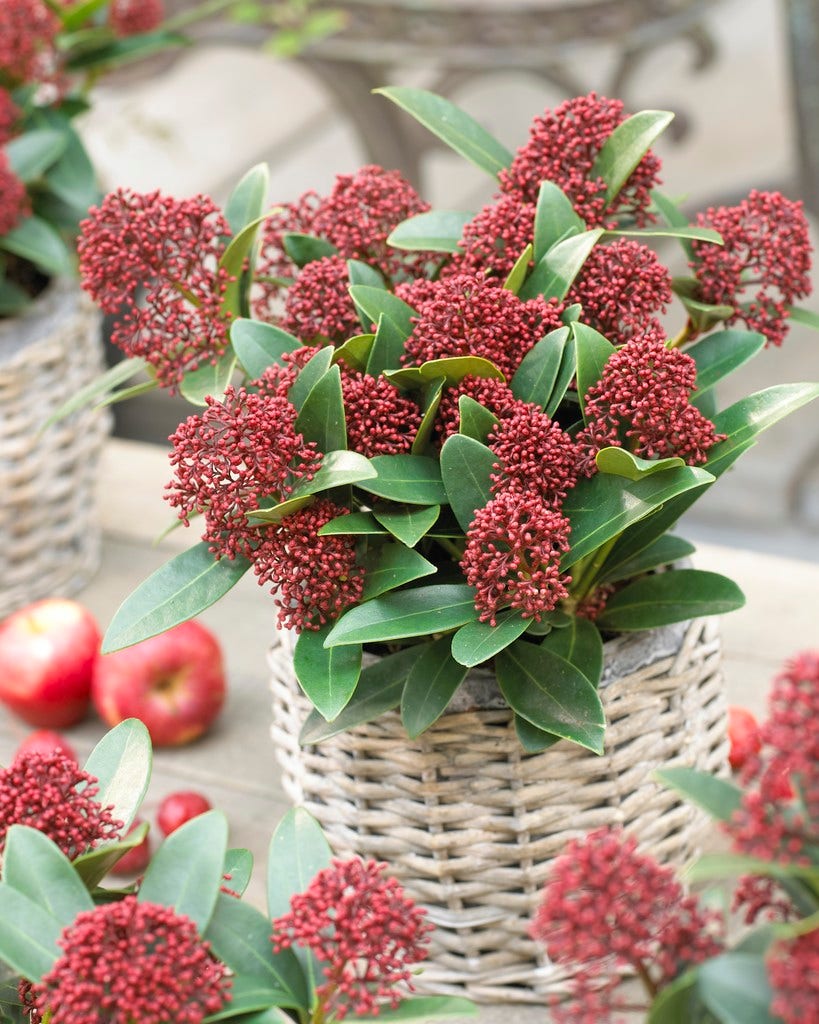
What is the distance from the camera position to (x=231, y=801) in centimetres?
104

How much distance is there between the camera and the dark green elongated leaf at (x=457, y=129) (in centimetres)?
85

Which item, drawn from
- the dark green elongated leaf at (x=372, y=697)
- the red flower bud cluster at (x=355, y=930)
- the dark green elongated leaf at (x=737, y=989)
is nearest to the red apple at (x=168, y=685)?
the dark green elongated leaf at (x=372, y=697)

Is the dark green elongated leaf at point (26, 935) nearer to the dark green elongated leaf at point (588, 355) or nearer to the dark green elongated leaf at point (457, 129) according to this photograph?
the dark green elongated leaf at point (588, 355)

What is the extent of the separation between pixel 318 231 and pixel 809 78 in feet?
4.31

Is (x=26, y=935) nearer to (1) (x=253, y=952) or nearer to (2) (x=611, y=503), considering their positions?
(1) (x=253, y=952)

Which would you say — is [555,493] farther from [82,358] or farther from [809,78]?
[809,78]

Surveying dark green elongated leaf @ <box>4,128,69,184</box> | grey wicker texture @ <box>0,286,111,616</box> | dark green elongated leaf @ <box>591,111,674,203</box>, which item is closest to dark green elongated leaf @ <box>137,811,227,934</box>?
dark green elongated leaf @ <box>591,111,674,203</box>

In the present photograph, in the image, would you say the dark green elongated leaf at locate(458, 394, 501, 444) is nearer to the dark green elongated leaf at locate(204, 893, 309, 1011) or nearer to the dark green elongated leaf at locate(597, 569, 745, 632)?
the dark green elongated leaf at locate(597, 569, 745, 632)

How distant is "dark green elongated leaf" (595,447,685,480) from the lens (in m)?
0.64

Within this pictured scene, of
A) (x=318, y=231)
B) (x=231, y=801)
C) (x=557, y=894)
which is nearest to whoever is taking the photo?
(x=557, y=894)

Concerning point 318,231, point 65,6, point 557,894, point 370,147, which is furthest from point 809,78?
point 557,894

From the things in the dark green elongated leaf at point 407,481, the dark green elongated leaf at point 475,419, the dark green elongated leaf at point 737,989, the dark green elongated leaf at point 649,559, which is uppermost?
the dark green elongated leaf at point 475,419

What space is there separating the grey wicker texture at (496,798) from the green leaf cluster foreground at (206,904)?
0.61ft

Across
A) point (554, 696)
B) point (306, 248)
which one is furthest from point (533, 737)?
point (306, 248)
